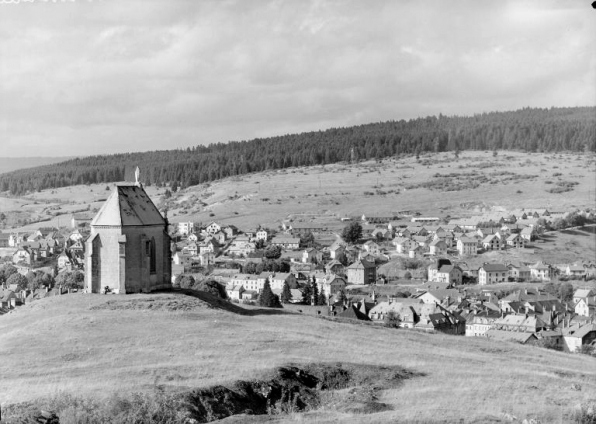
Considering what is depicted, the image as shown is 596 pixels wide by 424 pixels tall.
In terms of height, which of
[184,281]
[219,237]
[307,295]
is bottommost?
[307,295]

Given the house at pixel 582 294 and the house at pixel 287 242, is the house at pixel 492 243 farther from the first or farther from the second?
the house at pixel 582 294

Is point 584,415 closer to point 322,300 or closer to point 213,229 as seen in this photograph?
point 322,300

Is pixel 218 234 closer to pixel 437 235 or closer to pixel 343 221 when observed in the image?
pixel 343 221

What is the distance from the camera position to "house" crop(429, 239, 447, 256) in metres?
132

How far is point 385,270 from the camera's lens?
122m

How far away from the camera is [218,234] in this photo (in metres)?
148

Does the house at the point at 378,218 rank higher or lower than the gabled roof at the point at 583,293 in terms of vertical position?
higher

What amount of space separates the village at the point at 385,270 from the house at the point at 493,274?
0.14 m

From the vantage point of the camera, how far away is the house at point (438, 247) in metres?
132

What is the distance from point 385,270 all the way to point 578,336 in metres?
47.9

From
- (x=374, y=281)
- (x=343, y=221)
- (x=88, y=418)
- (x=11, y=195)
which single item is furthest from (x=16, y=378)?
(x=11, y=195)

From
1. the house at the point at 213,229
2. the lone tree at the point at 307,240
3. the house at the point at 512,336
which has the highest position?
the house at the point at 213,229

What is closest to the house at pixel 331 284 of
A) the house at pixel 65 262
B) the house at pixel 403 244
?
the house at pixel 403 244

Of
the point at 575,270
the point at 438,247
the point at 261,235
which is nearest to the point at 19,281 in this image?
the point at 261,235
